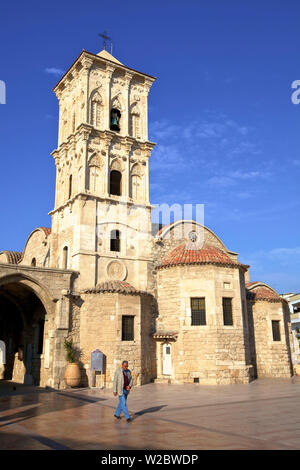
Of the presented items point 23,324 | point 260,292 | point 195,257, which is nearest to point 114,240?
point 195,257

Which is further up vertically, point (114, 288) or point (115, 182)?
point (115, 182)

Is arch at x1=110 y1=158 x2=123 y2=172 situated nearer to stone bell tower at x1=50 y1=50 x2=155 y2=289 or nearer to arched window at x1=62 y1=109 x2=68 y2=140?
stone bell tower at x1=50 y1=50 x2=155 y2=289

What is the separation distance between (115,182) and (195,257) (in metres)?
7.20

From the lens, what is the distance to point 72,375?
747 inches

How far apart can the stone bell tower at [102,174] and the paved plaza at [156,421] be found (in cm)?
824

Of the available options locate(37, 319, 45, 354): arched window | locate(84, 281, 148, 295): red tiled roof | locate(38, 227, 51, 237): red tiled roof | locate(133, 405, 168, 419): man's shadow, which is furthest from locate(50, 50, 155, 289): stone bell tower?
locate(133, 405, 168, 419): man's shadow

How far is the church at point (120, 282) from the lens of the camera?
66.7 ft

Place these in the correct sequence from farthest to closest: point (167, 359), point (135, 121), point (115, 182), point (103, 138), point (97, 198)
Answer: point (135, 121)
point (115, 182)
point (103, 138)
point (97, 198)
point (167, 359)

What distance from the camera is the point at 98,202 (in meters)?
23.4

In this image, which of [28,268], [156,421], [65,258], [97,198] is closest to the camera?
[156,421]

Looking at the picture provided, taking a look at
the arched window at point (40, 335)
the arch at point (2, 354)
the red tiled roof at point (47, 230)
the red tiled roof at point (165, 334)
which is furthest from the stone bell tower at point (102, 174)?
the arch at point (2, 354)

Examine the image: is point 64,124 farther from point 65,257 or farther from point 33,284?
point 33,284
